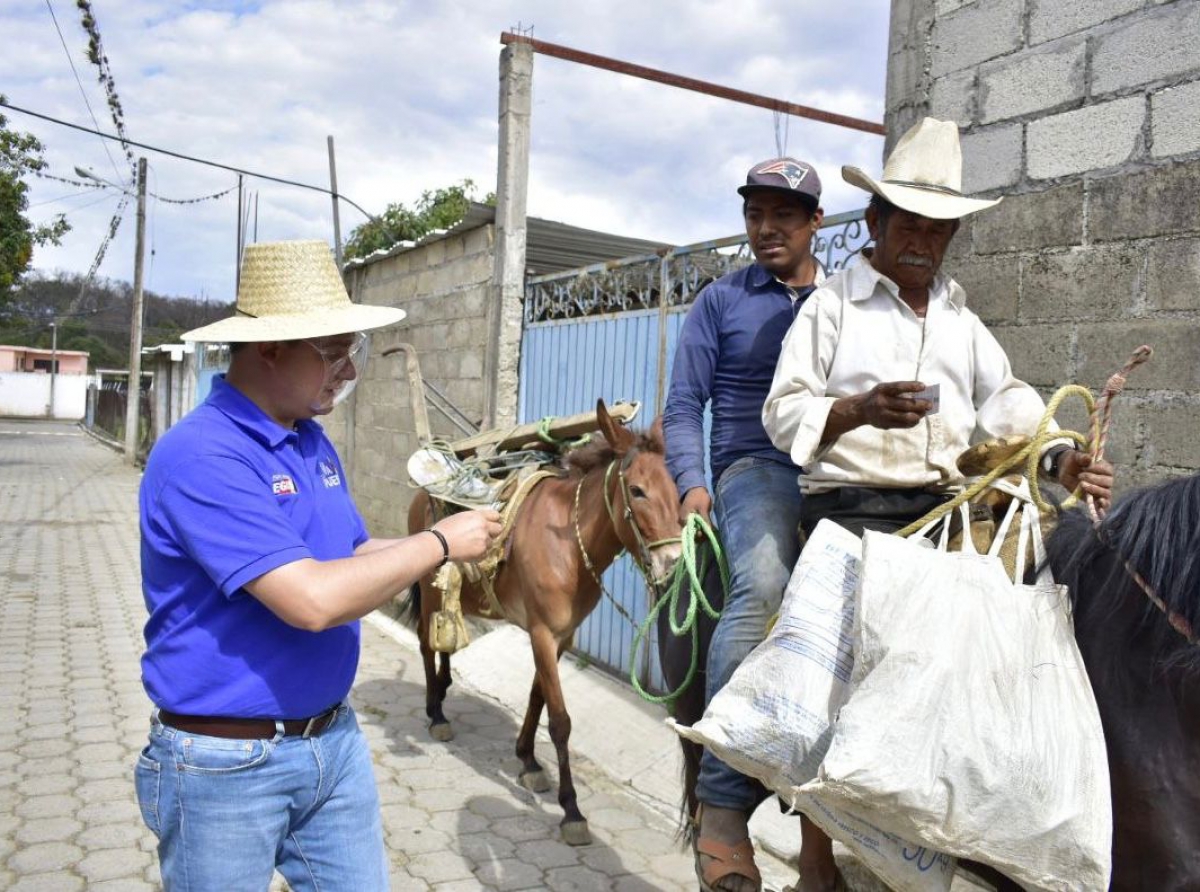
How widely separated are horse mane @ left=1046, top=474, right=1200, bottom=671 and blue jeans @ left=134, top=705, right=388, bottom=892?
1.63 meters

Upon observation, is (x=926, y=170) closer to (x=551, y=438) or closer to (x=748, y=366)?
(x=748, y=366)

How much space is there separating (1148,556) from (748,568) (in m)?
1.03

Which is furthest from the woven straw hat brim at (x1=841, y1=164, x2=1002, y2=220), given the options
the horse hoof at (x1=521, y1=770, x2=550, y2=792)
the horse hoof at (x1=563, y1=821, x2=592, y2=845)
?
the horse hoof at (x1=521, y1=770, x2=550, y2=792)

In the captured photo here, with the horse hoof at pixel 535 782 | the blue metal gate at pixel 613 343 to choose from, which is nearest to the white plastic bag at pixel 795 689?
the horse hoof at pixel 535 782

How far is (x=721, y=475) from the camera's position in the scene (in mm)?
3141

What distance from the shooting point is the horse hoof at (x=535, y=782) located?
5.02 m

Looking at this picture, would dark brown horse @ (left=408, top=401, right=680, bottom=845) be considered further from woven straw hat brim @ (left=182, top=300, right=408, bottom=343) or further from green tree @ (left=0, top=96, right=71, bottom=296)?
green tree @ (left=0, top=96, right=71, bottom=296)

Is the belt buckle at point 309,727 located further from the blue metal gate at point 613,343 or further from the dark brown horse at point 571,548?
the blue metal gate at point 613,343

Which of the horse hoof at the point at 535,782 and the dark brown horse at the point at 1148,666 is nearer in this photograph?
the dark brown horse at the point at 1148,666

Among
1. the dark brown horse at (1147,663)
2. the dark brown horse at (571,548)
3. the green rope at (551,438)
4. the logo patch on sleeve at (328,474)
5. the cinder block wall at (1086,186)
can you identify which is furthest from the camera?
the green rope at (551,438)

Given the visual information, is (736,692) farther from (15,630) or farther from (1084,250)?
(15,630)

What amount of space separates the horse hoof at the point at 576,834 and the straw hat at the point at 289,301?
2.95 meters

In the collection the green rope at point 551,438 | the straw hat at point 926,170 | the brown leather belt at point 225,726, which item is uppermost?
the straw hat at point 926,170

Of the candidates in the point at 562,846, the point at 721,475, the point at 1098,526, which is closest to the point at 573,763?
the point at 562,846
